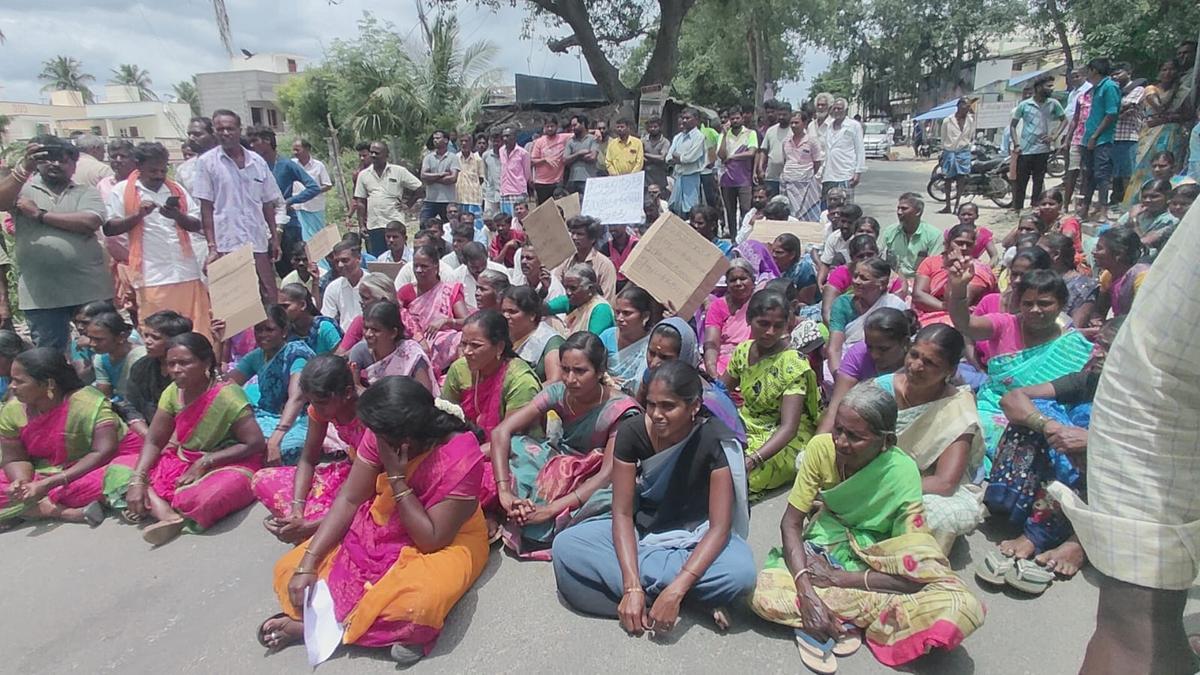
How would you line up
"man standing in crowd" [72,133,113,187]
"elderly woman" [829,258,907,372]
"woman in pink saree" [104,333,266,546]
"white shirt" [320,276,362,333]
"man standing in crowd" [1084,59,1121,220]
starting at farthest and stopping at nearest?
1. "man standing in crowd" [1084,59,1121,220]
2. "man standing in crowd" [72,133,113,187]
3. "white shirt" [320,276,362,333]
4. "elderly woman" [829,258,907,372]
5. "woman in pink saree" [104,333,266,546]

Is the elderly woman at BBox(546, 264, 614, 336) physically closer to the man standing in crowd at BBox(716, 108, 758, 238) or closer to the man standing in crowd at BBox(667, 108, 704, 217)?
the man standing in crowd at BBox(667, 108, 704, 217)

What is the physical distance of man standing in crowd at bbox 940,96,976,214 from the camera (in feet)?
33.8

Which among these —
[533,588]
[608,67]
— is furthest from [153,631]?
[608,67]

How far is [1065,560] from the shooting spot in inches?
105

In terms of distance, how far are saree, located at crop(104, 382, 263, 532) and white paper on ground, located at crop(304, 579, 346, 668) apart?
125 centimetres

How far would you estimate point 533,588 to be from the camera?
2832 millimetres

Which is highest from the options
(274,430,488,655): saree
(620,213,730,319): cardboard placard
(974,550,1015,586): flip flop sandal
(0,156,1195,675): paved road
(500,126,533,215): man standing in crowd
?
(500,126,533,215): man standing in crowd

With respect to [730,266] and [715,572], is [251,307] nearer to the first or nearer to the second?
[730,266]

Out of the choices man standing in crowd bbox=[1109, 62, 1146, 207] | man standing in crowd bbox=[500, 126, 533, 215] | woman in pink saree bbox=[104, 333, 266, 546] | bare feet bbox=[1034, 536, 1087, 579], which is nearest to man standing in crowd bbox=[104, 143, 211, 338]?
woman in pink saree bbox=[104, 333, 266, 546]

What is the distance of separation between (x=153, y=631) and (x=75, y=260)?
2.87 m

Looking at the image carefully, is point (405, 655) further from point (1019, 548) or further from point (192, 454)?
point (1019, 548)

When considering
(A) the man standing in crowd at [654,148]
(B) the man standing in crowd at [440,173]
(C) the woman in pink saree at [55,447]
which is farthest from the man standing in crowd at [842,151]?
(C) the woman in pink saree at [55,447]

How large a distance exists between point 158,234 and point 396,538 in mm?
3476

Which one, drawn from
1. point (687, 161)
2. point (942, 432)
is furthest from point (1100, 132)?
point (942, 432)
